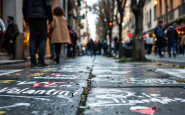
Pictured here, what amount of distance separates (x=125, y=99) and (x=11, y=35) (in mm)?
8790

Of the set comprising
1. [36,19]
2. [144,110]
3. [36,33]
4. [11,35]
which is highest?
[36,19]

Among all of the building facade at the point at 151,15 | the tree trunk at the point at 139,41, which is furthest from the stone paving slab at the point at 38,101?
the building facade at the point at 151,15

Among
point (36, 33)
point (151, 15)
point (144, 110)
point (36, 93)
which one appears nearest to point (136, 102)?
point (144, 110)

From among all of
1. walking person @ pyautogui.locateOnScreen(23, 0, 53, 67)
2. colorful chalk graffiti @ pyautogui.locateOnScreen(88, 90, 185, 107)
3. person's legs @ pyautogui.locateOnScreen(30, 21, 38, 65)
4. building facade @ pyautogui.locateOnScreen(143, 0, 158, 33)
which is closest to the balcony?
building facade @ pyautogui.locateOnScreen(143, 0, 158, 33)

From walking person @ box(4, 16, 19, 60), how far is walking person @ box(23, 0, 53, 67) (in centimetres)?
332

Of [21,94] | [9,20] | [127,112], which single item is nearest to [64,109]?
[127,112]

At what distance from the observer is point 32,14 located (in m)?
7.54

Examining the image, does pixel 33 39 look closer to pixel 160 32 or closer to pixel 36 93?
pixel 36 93

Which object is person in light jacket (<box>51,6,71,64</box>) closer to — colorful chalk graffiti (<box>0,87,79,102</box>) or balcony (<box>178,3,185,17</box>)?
colorful chalk graffiti (<box>0,87,79,102</box>)

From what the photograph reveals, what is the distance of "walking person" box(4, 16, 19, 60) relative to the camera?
10.8m

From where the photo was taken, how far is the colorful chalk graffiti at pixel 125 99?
2482mm

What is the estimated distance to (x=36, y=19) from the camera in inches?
301

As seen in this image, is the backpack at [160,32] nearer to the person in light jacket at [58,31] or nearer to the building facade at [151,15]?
the person in light jacket at [58,31]

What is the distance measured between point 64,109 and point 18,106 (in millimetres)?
378
